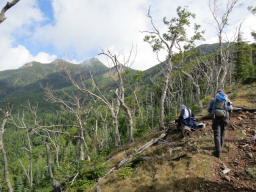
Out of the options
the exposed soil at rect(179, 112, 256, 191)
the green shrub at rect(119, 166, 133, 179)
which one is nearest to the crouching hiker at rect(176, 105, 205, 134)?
the exposed soil at rect(179, 112, 256, 191)

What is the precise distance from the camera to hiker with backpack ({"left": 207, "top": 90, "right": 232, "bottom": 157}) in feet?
17.7

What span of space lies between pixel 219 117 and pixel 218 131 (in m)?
0.53

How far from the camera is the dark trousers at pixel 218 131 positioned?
5.37 m

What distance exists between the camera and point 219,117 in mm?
5543

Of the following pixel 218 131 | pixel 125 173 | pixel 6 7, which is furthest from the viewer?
pixel 125 173

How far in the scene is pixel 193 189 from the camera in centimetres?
420

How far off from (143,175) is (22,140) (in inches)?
5464

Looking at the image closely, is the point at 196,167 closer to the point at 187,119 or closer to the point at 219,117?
the point at 219,117

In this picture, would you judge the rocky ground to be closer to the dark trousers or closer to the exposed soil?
the exposed soil

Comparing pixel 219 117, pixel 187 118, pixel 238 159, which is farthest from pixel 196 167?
pixel 187 118

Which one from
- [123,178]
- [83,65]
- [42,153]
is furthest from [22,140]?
[123,178]

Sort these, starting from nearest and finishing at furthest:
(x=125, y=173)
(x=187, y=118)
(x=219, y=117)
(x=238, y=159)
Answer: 1. (x=238, y=159)
2. (x=219, y=117)
3. (x=125, y=173)
4. (x=187, y=118)

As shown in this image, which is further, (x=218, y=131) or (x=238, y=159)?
(x=218, y=131)

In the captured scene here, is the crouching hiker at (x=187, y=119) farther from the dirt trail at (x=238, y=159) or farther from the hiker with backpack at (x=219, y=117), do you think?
the hiker with backpack at (x=219, y=117)
